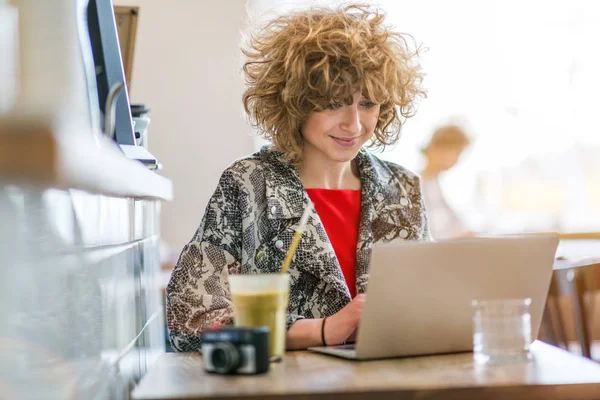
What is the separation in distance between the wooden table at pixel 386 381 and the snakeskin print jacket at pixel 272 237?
39cm

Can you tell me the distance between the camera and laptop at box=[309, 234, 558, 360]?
3.67 ft

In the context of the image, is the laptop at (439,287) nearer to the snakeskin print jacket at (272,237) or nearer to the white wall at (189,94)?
the snakeskin print jacket at (272,237)

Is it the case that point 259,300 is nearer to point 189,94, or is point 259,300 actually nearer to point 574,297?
point 574,297

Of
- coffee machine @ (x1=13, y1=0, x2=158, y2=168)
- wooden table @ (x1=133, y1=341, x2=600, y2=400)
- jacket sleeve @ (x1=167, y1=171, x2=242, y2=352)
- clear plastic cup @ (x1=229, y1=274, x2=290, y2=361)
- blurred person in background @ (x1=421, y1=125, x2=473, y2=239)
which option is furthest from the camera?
blurred person in background @ (x1=421, y1=125, x2=473, y2=239)

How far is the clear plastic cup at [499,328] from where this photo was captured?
3.70 ft

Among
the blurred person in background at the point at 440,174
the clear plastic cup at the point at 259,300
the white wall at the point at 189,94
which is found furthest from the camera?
the white wall at the point at 189,94

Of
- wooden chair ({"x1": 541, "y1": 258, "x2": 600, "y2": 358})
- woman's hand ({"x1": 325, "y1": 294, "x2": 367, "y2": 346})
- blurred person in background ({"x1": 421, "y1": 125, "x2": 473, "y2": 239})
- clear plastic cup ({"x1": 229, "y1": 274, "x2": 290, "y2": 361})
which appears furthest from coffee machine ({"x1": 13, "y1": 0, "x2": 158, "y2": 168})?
blurred person in background ({"x1": 421, "y1": 125, "x2": 473, "y2": 239})

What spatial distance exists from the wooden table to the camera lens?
0.04 ft

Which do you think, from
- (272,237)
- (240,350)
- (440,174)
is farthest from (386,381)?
(440,174)

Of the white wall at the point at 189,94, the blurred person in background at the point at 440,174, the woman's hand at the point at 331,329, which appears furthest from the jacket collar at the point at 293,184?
the white wall at the point at 189,94

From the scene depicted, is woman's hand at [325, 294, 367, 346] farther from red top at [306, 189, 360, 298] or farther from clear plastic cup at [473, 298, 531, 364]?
red top at [306, 189, 360, 298]

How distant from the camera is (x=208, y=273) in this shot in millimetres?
1491

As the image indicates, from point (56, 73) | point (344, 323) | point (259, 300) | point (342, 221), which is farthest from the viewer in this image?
point (342, 221)

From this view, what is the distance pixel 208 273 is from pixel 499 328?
1.92ft
